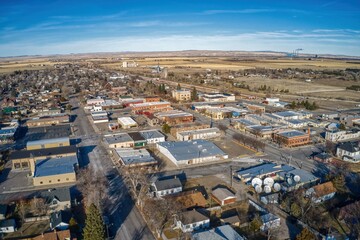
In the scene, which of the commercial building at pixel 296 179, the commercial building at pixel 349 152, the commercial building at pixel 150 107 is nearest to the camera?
the commercial building at pixel 296 179

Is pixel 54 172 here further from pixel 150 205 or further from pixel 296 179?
pixel 296 179

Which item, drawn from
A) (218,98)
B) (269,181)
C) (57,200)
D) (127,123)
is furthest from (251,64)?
(57,200)

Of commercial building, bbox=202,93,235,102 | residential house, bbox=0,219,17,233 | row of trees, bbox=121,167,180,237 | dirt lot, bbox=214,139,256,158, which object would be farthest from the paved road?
commercial building, bbox=202,93,235,102

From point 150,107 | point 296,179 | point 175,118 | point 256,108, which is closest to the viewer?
point 296,179

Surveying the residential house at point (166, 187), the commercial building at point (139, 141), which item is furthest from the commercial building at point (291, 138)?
the residential house at point (166, 187)

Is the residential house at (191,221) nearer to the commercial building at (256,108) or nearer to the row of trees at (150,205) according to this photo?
the row of trees at (150,205)

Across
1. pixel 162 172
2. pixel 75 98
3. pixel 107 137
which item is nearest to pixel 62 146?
pixel 107 137

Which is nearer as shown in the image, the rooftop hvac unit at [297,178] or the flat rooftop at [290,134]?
the rooftop hvac unit at [297,178]
